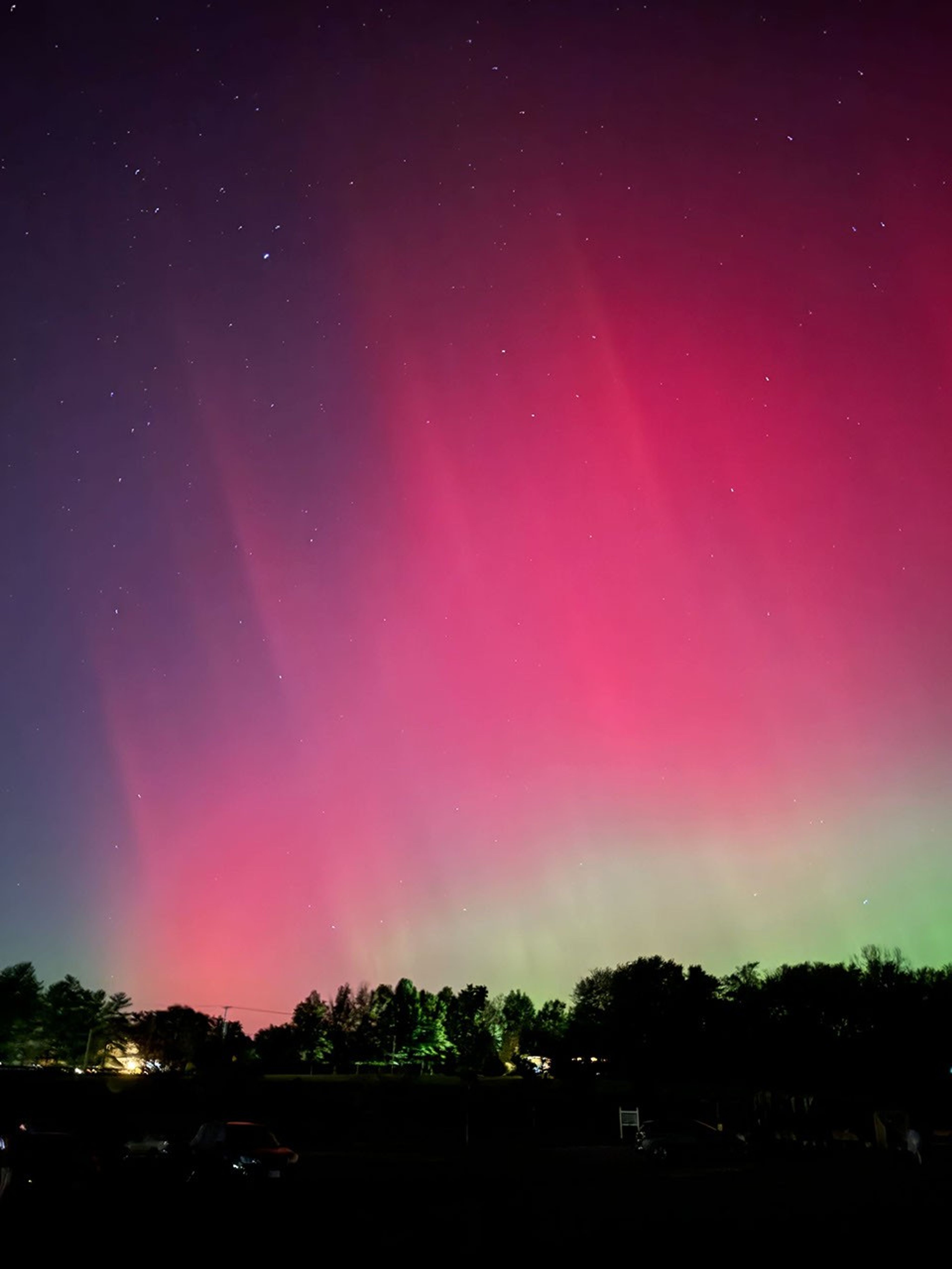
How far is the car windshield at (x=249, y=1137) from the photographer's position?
28.0 m

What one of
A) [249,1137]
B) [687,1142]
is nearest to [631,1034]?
[687,1142]

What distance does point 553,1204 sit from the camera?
21969mm

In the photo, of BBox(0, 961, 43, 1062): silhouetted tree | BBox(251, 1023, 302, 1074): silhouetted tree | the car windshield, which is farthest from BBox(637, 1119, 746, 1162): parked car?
BBox(0, 961, 43, 1062): silhouetted tree

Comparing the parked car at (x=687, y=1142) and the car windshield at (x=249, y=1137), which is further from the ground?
the car windshield at (x=249, y=1137)

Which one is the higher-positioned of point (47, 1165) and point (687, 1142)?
point (47, 1165)

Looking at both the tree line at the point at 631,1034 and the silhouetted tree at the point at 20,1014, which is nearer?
the tree line at the point at 631,1034

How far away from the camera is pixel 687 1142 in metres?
42.0

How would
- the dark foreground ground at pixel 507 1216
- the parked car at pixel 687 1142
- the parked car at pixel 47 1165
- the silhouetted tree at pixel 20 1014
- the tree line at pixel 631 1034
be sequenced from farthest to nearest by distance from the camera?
the silhouetted tree at pixel 20 1014 → the tree line at pixel 631 1034 → the parked car at pixel 687 1142 → the parked car at pixel 47 1165 → the dark foreground ground at pixel 507 1216

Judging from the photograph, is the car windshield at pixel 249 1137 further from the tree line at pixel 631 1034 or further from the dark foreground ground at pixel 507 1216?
the tree line at pixel 631 1034

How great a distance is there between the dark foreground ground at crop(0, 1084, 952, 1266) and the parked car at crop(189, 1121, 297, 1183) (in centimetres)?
35

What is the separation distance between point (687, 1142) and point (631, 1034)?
80.6 m

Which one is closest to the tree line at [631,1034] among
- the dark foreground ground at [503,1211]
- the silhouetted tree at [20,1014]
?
the silhouetted tree at [20,1014]

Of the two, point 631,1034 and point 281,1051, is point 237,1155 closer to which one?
point 631,1034

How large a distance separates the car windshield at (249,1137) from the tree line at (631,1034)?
2512cm
